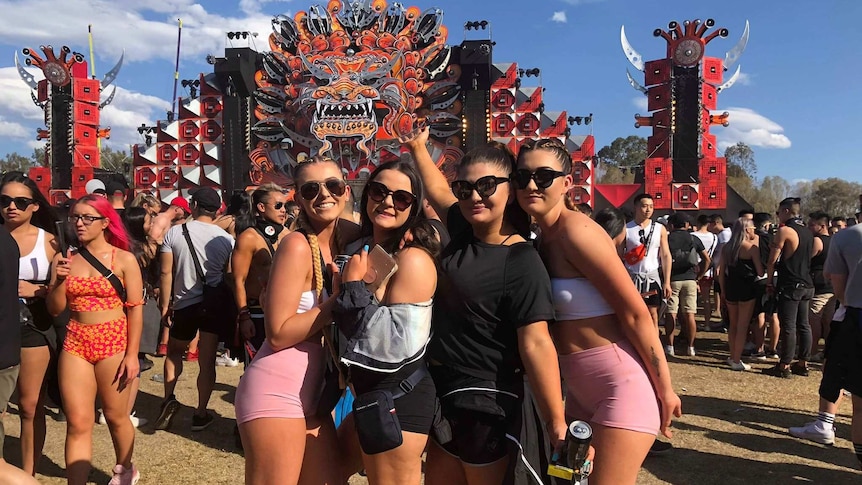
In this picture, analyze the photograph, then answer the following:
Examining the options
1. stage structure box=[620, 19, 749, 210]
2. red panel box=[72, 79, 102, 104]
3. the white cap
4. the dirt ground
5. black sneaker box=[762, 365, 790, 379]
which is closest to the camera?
the dirt ground

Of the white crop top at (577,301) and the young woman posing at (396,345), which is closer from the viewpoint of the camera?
the young woman posing at (396,345)

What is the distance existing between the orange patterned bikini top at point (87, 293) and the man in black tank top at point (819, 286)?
7355 mm

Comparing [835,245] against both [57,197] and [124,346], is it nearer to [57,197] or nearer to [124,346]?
[124,346]

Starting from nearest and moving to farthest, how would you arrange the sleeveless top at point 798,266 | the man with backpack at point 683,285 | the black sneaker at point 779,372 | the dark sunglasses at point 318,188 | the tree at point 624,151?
the dark sunglasses at point 318,188 < the sleeveless top at point 798,266 < the black sneaker at point 779,372 < the man with backpack at point 683,285 < the tree at point 624,151

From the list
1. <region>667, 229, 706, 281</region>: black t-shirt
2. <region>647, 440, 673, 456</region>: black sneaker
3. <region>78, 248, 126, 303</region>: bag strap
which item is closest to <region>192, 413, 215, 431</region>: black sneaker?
<region>78, 248, 126, 303</region>: bag strap

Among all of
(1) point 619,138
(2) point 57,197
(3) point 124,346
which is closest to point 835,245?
(3) point 124,346

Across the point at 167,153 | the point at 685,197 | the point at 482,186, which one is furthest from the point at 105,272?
the point at 167,153

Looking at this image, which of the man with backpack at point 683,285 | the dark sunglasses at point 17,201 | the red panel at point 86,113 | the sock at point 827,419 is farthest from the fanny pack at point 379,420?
the red panel at point 86,113

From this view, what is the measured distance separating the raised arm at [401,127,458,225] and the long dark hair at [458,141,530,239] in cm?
38

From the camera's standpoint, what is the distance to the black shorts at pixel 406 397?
1.86 metres

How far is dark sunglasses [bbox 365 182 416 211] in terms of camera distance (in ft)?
6.57

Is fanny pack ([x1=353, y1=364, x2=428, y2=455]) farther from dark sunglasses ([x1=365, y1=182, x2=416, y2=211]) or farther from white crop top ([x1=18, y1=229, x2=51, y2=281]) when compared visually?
white crop top ([x1=18, y1=229, x2=51, y2=281])

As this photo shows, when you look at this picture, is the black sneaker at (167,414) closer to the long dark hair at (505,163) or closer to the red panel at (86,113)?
the long dark hair at (505,163)

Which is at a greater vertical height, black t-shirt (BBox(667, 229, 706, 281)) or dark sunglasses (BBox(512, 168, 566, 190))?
dark sunglasses (BBox(512, 168, 566, 190))
